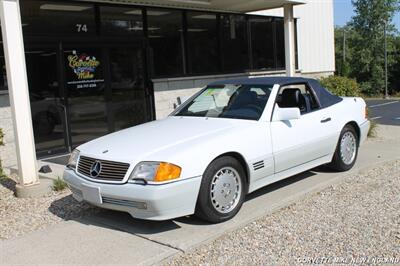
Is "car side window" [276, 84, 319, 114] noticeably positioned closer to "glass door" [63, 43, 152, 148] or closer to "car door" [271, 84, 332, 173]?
"car door" [271, 84, 332, 173]

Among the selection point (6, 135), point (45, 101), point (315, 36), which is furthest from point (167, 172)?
point (315, 36)

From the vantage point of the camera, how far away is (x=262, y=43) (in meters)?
14.0

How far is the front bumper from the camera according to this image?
4.41 m

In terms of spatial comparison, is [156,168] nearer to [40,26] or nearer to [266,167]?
[266,167]

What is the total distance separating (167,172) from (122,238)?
0.82 m

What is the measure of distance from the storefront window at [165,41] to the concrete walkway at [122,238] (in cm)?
586

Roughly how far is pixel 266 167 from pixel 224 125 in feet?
2.18

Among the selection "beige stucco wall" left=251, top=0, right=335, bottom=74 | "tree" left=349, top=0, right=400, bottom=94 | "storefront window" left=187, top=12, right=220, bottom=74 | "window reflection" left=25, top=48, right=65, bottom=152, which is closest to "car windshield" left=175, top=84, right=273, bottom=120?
"window reflection" left=25, top=48, right=65, bottom=152

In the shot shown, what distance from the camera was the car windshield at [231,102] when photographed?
18.8 ft

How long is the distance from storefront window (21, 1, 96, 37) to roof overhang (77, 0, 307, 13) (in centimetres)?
63

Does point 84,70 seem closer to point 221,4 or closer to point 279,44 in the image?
point 221,4

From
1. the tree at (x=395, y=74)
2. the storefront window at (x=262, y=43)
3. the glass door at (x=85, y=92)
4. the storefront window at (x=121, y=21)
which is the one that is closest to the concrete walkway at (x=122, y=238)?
the glass door at (x=85, y=92)

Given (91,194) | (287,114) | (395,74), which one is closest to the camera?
(91,194)

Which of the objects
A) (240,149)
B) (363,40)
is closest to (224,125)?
(240,149)
